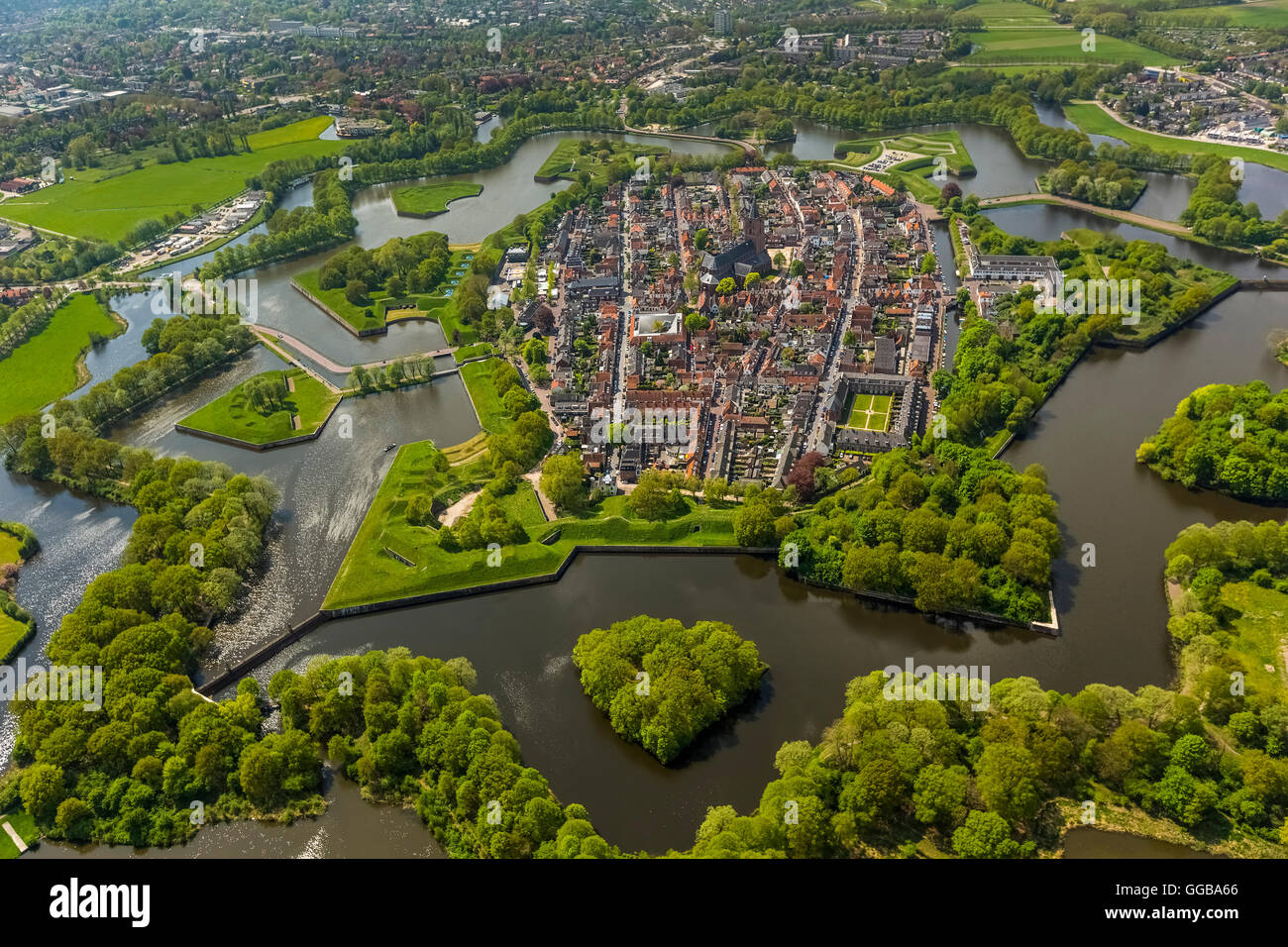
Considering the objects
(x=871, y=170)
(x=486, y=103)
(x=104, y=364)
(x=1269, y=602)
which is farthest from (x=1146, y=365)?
(x=486, y=103)

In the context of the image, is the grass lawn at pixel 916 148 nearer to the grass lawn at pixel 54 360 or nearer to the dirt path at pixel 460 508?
the dirt path at pixel 460 508

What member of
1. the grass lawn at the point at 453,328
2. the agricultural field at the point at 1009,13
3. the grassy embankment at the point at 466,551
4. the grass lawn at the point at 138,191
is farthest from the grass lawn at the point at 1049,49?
the grassy embankment at the point at 466,551

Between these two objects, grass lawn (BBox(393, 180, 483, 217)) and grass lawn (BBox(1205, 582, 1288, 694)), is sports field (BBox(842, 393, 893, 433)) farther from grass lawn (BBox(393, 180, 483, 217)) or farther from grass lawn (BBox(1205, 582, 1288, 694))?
grass lawn (BBox(393, 180, 483, 217))

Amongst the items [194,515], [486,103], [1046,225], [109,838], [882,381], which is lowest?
[109,838]

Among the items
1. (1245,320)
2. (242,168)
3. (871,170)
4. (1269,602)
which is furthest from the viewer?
(242,168)

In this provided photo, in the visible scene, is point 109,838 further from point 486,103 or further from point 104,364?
point 486,103

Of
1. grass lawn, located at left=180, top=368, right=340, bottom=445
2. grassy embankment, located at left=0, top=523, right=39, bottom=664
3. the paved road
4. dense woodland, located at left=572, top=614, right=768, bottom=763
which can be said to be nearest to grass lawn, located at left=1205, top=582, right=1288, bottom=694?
dense woodland, located at left=572, top=614, right=768, bottom=763
